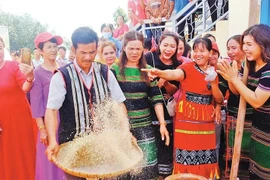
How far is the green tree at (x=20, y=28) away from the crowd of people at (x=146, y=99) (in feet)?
102

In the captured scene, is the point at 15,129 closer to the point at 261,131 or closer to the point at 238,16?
the point at 261,131

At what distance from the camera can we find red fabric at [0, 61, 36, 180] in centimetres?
312

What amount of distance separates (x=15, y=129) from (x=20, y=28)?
34010 millimetres

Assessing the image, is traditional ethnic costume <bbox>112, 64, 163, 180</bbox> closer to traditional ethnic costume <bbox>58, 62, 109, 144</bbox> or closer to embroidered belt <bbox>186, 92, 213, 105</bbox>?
embroidered belt <bbox>186, 92, 213, 105</bbox>

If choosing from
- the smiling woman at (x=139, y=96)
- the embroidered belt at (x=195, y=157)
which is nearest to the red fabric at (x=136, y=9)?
the smiling woman at (x=139, y=96)

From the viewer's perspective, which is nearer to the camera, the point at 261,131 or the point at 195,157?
the point at 261,131

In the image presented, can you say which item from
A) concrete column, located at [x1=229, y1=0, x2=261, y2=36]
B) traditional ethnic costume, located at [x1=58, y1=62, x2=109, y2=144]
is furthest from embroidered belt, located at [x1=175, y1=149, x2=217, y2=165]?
concrete column, located at [x1=229, y1=0, x2=261, y2=36]

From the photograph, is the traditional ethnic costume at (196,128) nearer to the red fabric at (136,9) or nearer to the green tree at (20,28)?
the red fabric at (136,9)

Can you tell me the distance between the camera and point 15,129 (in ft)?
10.6

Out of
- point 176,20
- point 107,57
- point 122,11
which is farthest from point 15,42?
point 107,57

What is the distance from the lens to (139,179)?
305 cm

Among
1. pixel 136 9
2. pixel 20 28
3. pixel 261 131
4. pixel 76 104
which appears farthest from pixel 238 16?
pixel 20 28

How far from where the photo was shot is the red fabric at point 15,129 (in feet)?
10.3

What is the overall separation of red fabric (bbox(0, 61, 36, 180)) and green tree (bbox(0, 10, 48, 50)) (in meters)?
31.1
